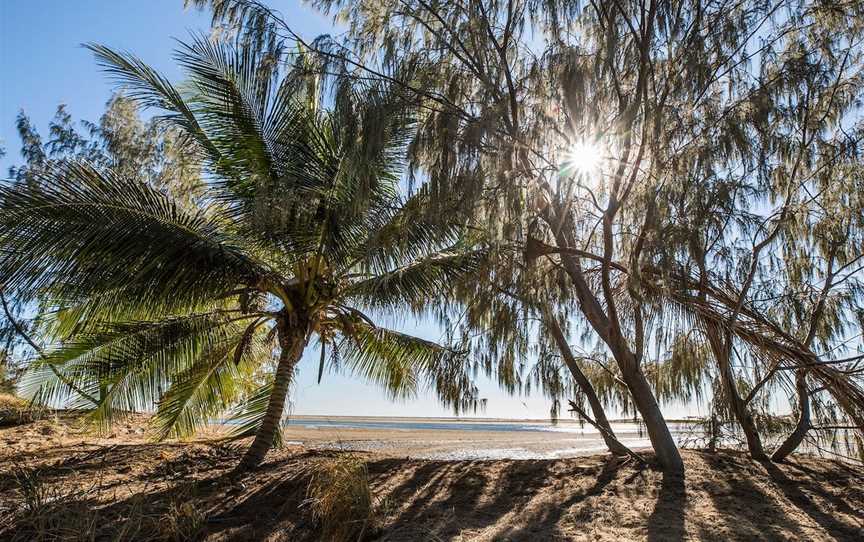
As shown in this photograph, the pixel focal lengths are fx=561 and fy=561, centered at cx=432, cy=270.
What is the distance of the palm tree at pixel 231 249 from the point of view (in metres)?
5.87

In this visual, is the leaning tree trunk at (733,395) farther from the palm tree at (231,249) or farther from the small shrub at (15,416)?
the small shrub at (15,416)

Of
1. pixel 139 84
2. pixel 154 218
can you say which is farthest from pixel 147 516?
pixel 139 84

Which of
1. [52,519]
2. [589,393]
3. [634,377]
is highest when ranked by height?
[634,377]

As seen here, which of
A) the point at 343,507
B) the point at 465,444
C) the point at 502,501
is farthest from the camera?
the point at 465,444

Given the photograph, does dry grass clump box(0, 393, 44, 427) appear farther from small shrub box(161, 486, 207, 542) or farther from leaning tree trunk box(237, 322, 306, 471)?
small shrub box(161, 486, 207, 542)

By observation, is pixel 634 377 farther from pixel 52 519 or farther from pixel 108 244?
pixel 108 244

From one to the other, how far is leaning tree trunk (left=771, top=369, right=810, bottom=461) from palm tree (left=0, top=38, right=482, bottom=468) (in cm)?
357

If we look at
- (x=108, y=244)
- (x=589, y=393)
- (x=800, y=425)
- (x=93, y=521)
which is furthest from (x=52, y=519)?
(x=800, y=425)

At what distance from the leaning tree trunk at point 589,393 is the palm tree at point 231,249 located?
1241 mm

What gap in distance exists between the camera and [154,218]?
6340mm

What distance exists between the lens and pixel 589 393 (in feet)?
22.9

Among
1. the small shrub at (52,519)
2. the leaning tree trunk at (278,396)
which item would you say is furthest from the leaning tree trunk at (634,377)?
the small shrub at (52,519)

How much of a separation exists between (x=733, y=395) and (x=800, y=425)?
811mm

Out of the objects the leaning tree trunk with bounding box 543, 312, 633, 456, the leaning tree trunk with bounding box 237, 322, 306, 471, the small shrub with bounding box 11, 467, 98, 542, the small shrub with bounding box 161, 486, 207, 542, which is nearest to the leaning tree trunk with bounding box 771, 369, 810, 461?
the leaning tree trunk with bounding box 543, 312, 633, 456
